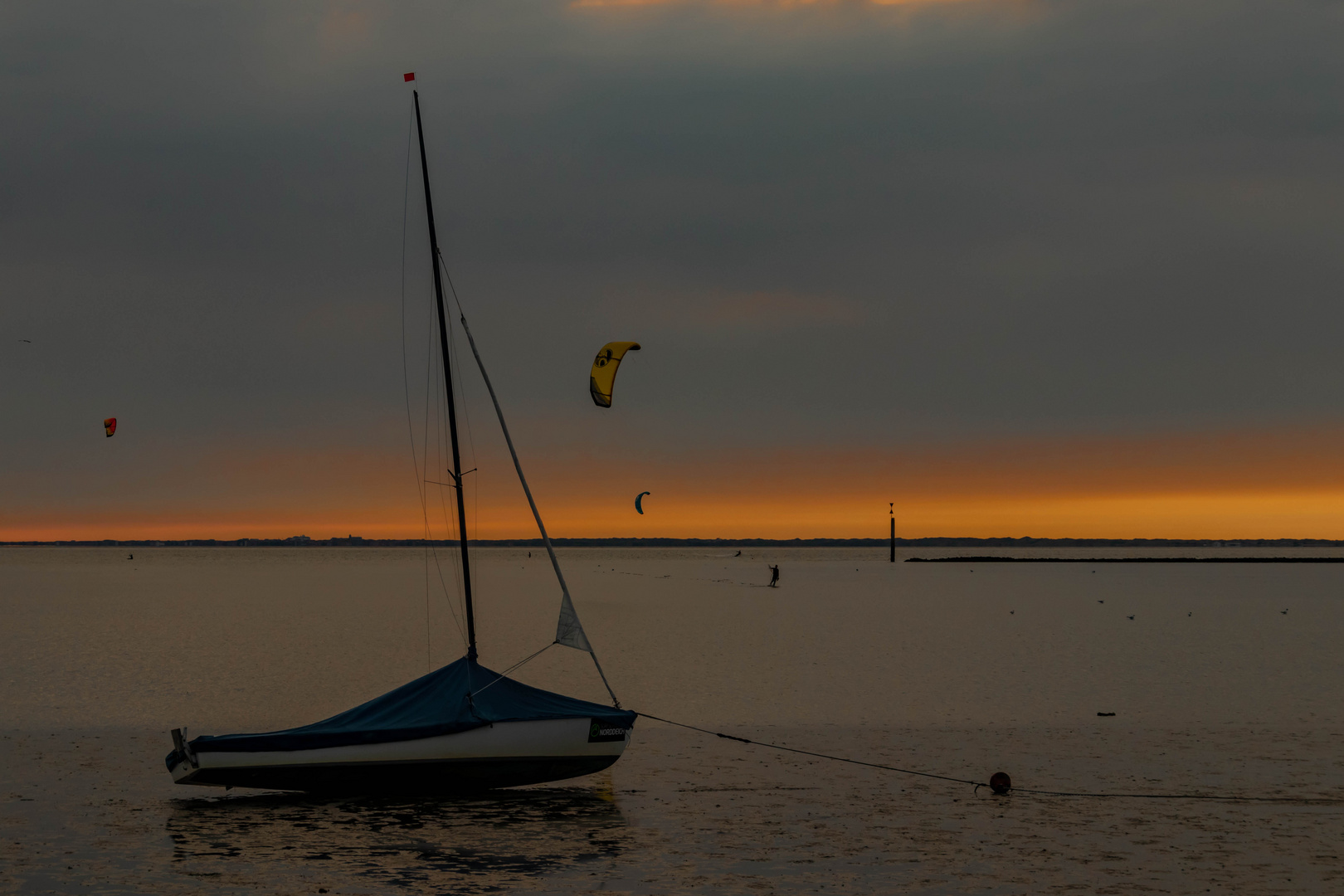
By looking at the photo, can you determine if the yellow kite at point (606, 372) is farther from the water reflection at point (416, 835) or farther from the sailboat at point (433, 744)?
the water reflection at point (416, 835)

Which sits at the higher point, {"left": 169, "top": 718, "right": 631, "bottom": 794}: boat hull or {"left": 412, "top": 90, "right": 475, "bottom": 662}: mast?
{"left": 412, "top": 90, "right": 475, "bottom": 662}: mast

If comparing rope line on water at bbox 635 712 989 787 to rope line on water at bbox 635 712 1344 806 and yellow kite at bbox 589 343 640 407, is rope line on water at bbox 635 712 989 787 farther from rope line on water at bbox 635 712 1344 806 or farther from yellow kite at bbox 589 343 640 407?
yellow kite at bbox 589 343 640 407

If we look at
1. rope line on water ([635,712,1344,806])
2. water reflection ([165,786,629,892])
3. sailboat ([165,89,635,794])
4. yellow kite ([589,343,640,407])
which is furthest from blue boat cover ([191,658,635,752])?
yellow kite ([589,343,640,407])

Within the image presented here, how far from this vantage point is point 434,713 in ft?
A: 63.4

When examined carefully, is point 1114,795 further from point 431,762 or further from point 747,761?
point 431,762

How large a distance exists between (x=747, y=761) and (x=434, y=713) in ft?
20.4

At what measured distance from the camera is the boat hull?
18.7 metres

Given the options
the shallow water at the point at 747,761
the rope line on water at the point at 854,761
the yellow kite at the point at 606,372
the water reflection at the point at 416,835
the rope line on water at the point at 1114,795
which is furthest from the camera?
the yellow kite at the point at 606,372

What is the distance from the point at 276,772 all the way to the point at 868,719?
13.7 meters

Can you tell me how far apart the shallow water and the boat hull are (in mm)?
426

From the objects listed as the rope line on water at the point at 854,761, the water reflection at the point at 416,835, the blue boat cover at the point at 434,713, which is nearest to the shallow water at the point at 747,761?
the water reflection at the point at 416,835

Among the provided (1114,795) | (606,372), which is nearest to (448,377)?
(606,372)

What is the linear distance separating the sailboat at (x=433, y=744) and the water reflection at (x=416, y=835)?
0.41m

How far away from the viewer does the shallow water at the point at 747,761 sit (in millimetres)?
15359
